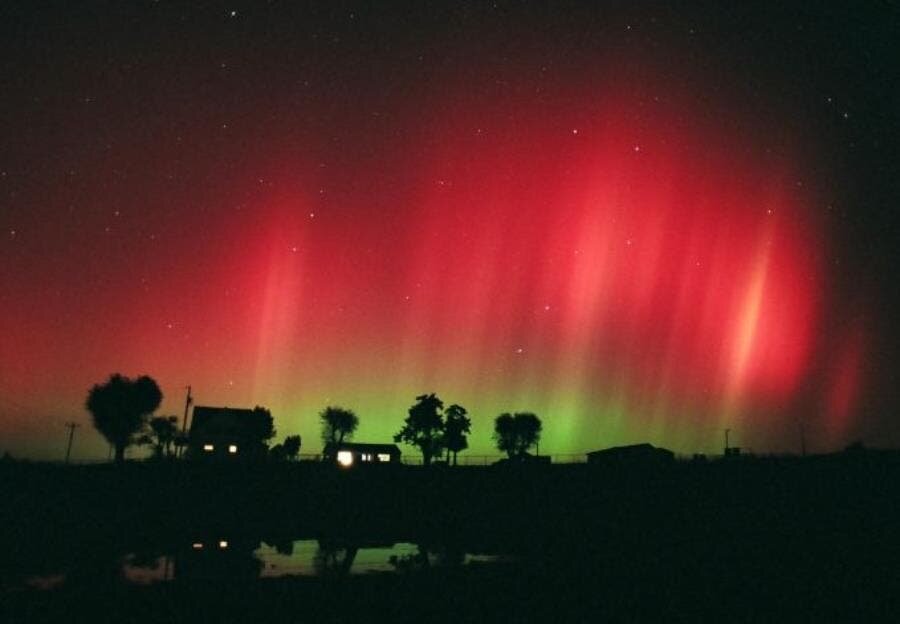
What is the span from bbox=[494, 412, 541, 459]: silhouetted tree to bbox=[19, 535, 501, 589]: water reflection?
7348cm

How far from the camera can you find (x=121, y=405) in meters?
77.7

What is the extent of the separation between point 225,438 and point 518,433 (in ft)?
163

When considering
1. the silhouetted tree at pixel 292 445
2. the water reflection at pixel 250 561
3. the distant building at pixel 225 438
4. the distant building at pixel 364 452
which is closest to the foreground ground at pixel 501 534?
the water reflection at pixel 250 561

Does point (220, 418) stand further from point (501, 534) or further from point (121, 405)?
point (501, 534)

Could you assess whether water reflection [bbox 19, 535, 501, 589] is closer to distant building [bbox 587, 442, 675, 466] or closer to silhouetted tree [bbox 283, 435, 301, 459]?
distant building [bbox 587, 442, 675, 466]

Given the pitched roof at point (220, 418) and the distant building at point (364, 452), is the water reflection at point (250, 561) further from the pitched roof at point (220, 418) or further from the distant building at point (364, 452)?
the distant building at point (364, 452)

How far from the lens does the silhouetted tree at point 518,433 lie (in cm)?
10444

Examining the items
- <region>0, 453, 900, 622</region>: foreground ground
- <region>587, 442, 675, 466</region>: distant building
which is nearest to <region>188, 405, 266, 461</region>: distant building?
<region>0, 453, 900, 622</region>: foreground ground

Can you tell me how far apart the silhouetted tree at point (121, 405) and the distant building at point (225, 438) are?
6.86 meters

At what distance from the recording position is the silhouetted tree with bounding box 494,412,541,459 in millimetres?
104438

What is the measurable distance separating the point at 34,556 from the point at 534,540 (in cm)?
2440

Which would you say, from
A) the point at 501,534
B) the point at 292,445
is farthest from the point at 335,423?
the point at 501,534

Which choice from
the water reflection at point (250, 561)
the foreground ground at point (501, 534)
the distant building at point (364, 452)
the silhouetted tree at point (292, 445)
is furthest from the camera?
the silhouetted tree at point (292, 445)

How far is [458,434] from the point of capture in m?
86.9
